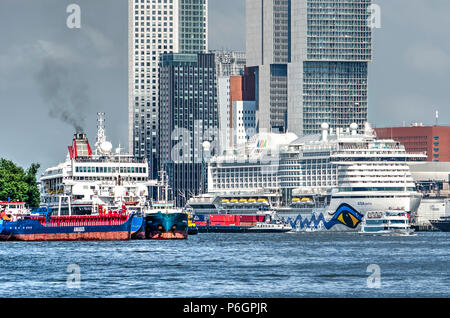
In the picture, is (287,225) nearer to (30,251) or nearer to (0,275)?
(30,251)

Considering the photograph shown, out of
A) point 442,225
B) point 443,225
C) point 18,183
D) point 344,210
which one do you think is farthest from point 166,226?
point 442,225

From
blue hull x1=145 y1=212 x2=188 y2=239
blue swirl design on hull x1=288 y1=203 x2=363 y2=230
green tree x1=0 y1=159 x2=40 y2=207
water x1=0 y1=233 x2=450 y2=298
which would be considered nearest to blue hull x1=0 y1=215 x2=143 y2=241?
blue hull x1=145 y1=212 x2=188 y2=239

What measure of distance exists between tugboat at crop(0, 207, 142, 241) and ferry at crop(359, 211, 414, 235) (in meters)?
45.1

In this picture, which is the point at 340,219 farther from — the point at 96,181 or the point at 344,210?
the point at 96,181

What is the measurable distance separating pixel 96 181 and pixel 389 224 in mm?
41928

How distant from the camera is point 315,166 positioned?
7859 inches

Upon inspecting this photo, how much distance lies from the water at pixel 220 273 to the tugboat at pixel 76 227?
2210 cm

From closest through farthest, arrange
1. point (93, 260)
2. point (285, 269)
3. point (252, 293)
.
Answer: point (252, 293)
point (285, 269)
point (93, 260)

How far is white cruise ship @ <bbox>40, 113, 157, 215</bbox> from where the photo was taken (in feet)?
424

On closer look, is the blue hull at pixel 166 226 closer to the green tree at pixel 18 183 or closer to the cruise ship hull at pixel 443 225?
the green tree at pixel 18 183

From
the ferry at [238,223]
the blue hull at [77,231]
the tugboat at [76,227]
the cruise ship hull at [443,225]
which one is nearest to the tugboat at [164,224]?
the blue hull at [77,231]

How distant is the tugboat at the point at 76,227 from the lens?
11650 centimetres

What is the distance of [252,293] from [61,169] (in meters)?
97.4
